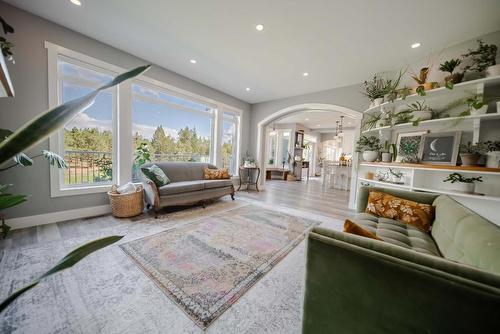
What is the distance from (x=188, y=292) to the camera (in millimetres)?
1482

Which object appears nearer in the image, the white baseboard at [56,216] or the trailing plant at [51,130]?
the trailing plant at [51,130]

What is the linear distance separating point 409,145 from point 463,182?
0.93 m

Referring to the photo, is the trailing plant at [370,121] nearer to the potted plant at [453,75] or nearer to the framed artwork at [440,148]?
the framed artwork at [440,148]

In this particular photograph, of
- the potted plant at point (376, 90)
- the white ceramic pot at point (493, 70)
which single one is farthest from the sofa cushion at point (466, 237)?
the potted plant at point (376, 90)

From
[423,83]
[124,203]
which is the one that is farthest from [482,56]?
[124,203]

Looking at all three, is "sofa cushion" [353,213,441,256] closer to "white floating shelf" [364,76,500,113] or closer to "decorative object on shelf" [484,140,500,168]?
"decorative object on shelf" [484,140,500,168]

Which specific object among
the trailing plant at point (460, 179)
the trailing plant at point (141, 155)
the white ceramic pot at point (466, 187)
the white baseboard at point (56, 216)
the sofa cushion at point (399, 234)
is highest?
the trailing plant at point (141, 155)

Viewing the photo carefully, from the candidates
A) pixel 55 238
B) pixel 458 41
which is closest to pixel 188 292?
pixel 55 238

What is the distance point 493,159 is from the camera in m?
2.18

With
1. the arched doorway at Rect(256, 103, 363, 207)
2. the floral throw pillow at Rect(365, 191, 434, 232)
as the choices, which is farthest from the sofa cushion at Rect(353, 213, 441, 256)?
the arched doorway at Rect(256, 103, 363, 207)

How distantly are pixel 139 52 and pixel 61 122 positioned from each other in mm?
3692

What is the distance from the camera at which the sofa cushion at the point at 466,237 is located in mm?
845

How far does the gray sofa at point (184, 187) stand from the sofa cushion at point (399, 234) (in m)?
2.71

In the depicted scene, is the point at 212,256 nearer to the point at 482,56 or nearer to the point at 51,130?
the point at 51,130
